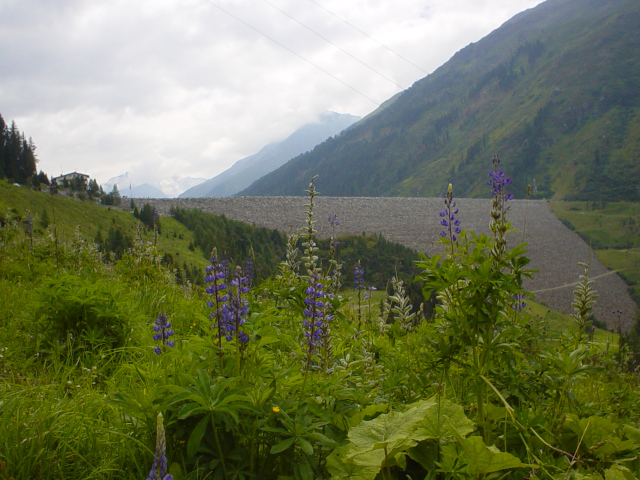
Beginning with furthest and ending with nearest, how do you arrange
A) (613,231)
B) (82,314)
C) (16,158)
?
(613,231) < (16,158) < (82,314)

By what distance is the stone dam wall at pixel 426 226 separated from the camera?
56344mm

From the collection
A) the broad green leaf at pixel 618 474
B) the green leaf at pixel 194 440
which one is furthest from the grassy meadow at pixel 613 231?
the green leaf at pixel 194 440

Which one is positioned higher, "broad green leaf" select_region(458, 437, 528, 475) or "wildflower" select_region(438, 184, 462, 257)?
"wildflower" select_region(438, 184, 462, 257)

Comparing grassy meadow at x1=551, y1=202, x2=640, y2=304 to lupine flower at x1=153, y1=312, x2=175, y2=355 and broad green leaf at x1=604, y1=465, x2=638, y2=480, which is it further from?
lupine flower at x1=153, y1=312, x2=175, y2=355

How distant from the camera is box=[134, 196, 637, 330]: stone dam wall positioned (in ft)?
185

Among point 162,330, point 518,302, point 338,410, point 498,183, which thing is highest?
point 498,183

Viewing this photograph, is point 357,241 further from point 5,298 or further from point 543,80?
point 543,80

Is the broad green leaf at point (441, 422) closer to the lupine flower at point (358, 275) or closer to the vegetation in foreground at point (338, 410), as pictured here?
the vegetation in foreground at point (338, 410)


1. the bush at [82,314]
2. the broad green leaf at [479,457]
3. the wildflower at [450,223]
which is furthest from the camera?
the bush at [82,314]

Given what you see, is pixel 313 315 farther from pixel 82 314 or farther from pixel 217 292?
pixel 82 314

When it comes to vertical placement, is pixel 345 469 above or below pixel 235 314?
below

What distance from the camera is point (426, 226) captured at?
6494 cm

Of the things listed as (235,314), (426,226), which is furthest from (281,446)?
(426,226)

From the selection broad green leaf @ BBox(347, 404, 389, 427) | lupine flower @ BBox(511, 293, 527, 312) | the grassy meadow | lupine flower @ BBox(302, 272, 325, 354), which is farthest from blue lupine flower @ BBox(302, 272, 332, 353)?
the grassy meadow
